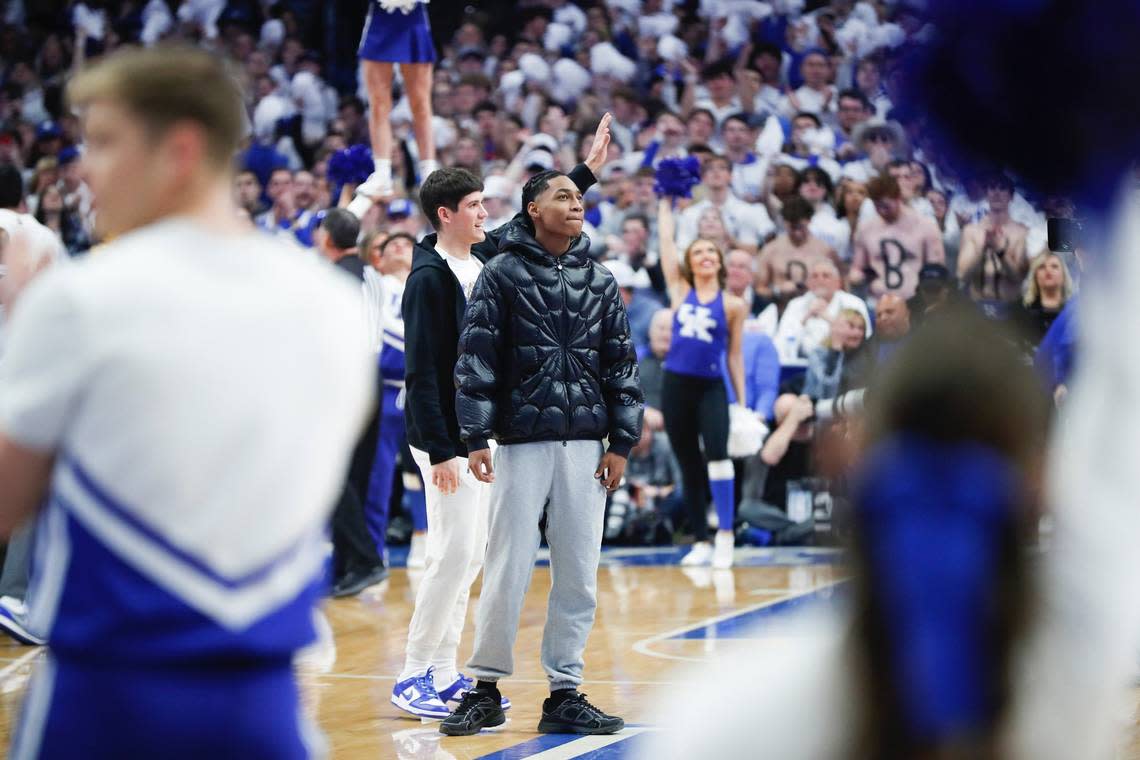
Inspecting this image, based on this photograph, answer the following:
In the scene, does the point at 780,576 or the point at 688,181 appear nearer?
the point at 780,576

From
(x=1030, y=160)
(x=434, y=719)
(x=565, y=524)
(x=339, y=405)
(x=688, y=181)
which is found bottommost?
(x=434, y=719)

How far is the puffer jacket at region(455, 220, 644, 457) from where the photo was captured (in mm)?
6004

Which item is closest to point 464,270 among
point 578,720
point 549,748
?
point 578,720

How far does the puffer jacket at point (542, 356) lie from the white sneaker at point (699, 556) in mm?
5389

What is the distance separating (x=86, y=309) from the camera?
2.14 metres

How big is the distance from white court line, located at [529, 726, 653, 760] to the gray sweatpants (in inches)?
9.9

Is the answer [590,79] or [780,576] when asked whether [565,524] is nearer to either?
[780,576]

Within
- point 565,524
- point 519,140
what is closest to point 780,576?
point 565,524

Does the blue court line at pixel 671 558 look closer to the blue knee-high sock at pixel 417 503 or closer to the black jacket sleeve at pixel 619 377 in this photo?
the blue knee-high sock at pixel 417 503

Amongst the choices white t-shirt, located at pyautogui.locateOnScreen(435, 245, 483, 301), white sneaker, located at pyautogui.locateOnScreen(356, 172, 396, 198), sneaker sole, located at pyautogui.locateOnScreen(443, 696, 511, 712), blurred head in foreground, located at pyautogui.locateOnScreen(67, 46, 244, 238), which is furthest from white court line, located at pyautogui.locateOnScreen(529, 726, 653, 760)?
white sneaker, located at pyautogui.locateOnScreen(356, 172, 396, 198)

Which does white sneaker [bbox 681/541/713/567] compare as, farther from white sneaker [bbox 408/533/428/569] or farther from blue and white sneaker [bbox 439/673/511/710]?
blue and white sneaker [bbox 439/673/511/710]

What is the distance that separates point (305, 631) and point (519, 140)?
14711mm

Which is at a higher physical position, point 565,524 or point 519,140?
point 519,140

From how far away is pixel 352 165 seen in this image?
435 inches
